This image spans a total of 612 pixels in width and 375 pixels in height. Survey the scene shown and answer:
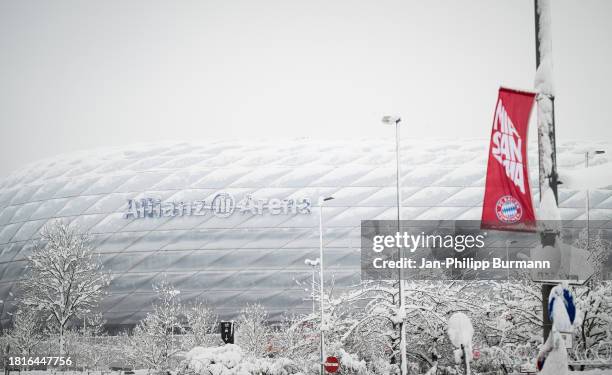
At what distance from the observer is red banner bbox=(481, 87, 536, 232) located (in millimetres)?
10016

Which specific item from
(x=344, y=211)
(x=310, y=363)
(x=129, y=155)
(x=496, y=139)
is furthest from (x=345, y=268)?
(x=496, y=139)

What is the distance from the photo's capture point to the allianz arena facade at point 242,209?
66000 mm

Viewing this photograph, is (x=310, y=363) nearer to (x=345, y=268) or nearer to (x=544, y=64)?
(x=544, y=64)

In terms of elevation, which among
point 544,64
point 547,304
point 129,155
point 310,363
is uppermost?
point 129,155

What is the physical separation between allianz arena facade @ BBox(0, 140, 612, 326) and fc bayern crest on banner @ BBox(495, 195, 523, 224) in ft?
180

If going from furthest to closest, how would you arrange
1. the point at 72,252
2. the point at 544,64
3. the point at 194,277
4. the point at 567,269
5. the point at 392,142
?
1. the point at 392,142
2. the point at 194,277
3. the point at 72,252
4. the point at 544,64
5. the point at 567,269

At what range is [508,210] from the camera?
1011 centimetres

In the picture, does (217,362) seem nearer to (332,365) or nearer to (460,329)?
(332,365)

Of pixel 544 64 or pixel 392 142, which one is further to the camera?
pixel 392 142

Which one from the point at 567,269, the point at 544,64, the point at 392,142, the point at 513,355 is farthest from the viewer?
the point at 392,142

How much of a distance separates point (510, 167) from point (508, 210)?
0.56 m

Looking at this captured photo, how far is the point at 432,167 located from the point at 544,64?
60648mm

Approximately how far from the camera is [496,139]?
397 inches

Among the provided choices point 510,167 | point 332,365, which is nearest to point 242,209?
point 332,365
